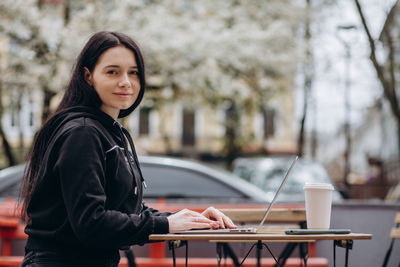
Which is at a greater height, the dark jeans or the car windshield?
the dark jeans

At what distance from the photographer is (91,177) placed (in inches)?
77.8

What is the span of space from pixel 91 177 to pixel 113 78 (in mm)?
498

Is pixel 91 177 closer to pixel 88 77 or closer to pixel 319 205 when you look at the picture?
pixel 88 77

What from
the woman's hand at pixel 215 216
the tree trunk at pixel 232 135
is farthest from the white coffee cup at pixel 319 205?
the tree trunk at pixel 232 135

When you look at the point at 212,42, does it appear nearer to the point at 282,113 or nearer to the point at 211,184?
the point at 211,184

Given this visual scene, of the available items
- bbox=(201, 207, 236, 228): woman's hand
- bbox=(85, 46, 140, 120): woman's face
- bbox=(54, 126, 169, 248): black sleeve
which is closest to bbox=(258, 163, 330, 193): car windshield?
bbox=(201, 207, 236, 228): woman's hand

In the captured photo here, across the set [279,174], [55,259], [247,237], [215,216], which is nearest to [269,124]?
[279,174]

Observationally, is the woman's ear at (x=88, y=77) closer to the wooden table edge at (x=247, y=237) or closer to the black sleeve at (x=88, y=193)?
the black sleeve at (x=88, y=193)

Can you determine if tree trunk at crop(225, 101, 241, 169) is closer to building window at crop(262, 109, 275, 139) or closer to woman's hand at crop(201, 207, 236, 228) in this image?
building window at crop(262, 109, 275, 139)

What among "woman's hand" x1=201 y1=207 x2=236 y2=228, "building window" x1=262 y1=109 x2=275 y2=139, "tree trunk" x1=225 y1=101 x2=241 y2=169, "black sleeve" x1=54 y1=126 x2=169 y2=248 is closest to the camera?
"black sleeve" x1=54 y1=126 x2=169 y2=248

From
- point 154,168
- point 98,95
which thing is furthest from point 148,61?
point 98,95

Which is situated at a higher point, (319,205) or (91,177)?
(91,177)

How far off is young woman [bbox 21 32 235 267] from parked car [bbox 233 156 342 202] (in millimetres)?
6837

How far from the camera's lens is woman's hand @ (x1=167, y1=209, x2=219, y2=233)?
228 centimetres
